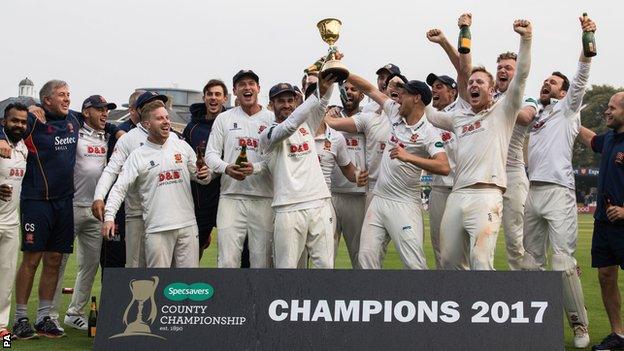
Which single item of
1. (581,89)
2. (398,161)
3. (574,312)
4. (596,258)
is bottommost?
(574,312)

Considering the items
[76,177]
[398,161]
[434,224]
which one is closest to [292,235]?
[398,161]

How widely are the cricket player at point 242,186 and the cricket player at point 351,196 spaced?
1342mm

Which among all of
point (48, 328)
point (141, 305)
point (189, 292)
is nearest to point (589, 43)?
point (189, 292)

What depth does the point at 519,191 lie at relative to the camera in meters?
10.3

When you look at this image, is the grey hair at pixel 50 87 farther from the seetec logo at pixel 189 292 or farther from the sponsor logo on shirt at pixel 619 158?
the sponsor logo on shirt at pixel 619 158

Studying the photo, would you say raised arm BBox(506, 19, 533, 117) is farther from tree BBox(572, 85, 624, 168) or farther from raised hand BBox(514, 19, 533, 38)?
tree BBox(572, 85, 624, 168)

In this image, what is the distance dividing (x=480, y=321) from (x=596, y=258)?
248cm

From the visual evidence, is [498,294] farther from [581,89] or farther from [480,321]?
[581,89]

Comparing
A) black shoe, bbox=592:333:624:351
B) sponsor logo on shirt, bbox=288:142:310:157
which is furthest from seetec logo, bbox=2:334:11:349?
black shoe, bbox=592:333:624:351

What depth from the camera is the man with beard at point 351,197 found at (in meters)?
10.7

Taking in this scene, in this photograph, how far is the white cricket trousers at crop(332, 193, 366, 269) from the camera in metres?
10.7

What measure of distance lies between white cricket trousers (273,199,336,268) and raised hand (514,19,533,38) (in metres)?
2.51

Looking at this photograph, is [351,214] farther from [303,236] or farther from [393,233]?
[303,236]

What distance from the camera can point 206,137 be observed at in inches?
421
